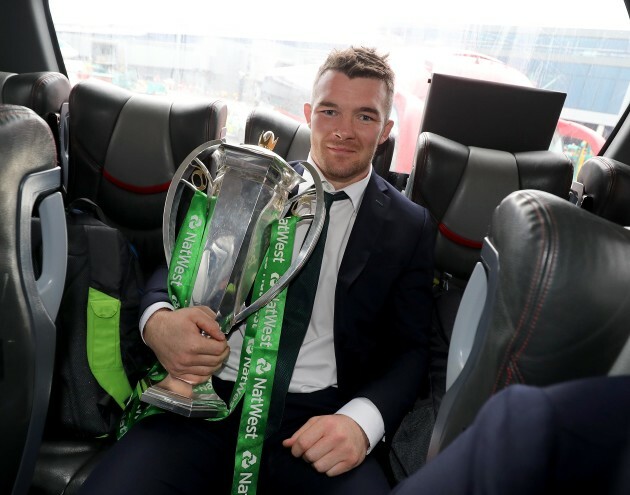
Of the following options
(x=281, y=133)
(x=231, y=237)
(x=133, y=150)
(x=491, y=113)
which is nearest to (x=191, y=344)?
(x=231, y=237)

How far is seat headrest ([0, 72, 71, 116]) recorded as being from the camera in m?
2.67

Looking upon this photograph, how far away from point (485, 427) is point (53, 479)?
1.26 m

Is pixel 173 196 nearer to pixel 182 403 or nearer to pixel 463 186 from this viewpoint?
pixel 182 403

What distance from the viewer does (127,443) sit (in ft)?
4.06

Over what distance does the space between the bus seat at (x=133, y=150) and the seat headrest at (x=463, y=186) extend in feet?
2.92

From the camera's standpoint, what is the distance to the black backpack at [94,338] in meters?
1.48

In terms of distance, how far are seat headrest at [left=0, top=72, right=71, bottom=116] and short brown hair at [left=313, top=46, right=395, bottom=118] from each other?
179 centimetres

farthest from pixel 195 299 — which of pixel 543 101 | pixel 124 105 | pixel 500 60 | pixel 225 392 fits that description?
pixel 500 60

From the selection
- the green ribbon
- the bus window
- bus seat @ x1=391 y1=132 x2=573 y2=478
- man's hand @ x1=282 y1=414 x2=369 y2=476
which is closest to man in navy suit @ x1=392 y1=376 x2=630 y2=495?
man's hand @ x1=282 y1=414 x2=369 y2=476

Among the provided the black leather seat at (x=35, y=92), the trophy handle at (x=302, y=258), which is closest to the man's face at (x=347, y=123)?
the trophy handle at (x=302, y=258)

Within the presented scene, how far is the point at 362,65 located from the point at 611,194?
1.37 meters

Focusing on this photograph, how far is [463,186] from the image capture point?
6.66 ft

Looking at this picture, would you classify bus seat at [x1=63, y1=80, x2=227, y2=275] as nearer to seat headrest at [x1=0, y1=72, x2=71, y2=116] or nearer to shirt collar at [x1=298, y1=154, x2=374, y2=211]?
seat headrest at [x1=0, y1=72, x2=71, y2=116]

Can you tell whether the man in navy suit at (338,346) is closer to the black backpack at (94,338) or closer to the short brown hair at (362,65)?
the short brown hair at (362,65)
